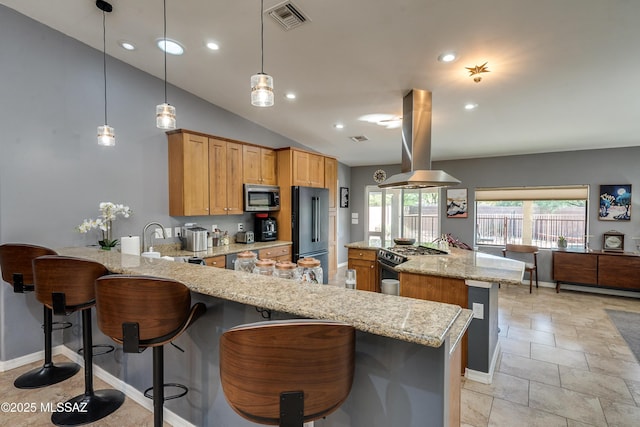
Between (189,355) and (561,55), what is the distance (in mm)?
3536

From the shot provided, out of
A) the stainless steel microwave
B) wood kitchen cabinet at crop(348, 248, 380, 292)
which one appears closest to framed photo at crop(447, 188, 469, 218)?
wood kitchen cabinet at crop(348, 248, 380, 292)

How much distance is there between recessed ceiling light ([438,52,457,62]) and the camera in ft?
8.23

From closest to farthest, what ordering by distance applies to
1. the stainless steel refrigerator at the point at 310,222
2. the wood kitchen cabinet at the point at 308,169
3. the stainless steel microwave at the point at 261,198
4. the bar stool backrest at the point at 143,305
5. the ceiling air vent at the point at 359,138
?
the bar stool backrest at the point at 143,305 < the stainless steel microwave at the point at 261,198 < the stainless steel refrigerator at the point at 310,222 < the wood kitchen cabinet at the point at 308,169 < the ceiling air vent at the point at 359,138

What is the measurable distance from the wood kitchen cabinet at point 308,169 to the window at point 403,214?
2.01 m

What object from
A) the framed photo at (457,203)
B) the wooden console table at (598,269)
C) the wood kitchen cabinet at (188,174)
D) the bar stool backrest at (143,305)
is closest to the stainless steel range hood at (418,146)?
the wood kitchen cabinet at (188,174)

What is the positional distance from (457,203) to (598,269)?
7.97 feet

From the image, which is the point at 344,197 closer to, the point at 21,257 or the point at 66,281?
the point at 21,257

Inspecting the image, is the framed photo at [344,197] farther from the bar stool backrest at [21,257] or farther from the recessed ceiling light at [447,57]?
the bar stool backrest at [21,257]

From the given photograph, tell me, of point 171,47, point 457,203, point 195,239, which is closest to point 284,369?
point 195,239

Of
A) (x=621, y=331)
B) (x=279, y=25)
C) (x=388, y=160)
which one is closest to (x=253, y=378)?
(x=279, y=25)

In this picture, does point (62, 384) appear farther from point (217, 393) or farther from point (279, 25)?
point (279, 25)

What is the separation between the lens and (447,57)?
2.56 metres

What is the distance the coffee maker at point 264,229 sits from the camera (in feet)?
15.1

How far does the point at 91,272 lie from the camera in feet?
5.70
